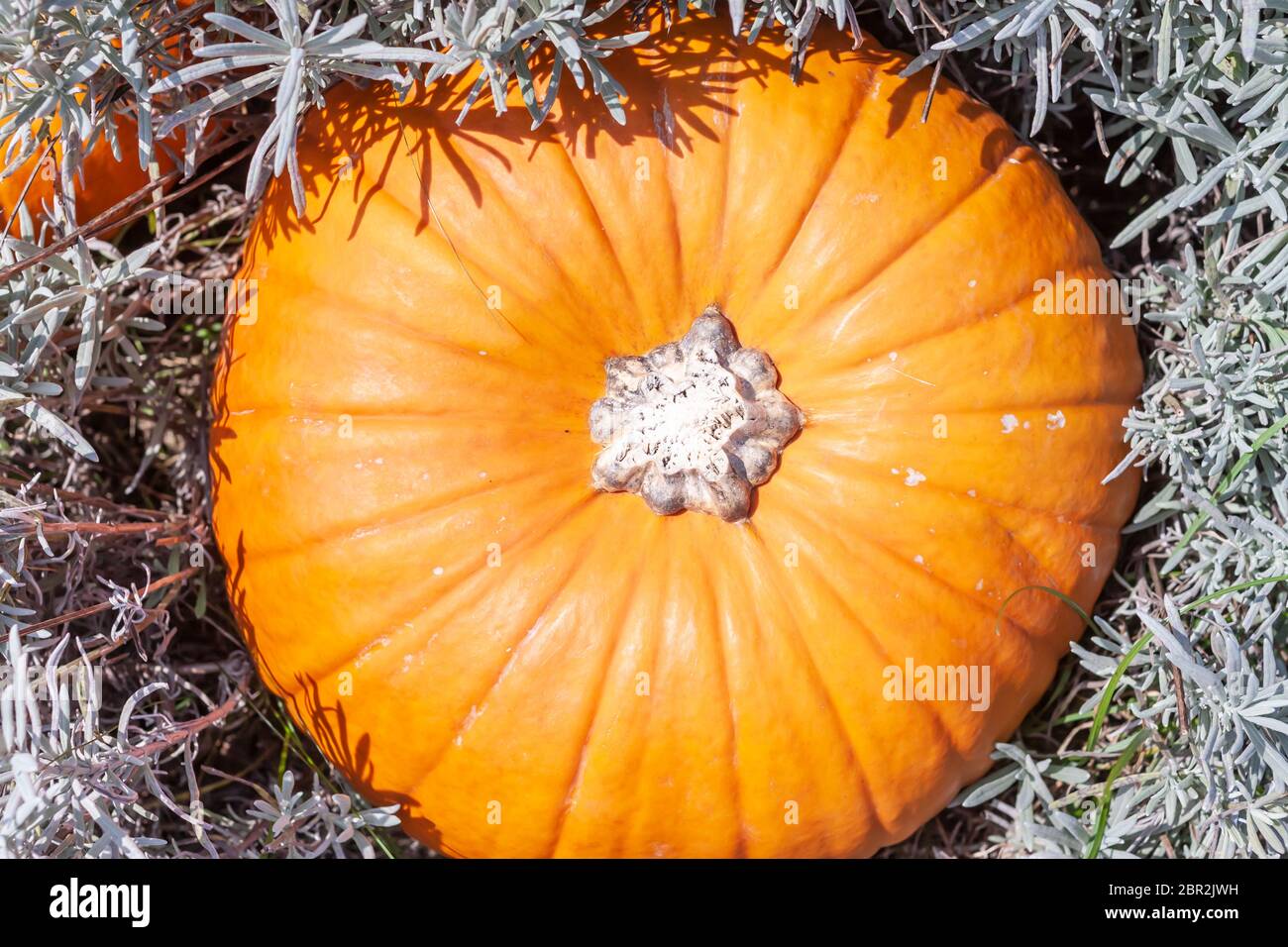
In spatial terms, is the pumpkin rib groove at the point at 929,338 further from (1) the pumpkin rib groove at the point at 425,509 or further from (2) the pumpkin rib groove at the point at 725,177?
(1) the pumpkin rib groove at the point at 425,509

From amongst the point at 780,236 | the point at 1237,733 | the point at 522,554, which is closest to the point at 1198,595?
the point at 1237,733

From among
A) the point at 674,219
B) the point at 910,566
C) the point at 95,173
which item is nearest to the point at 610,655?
the point at 910,566

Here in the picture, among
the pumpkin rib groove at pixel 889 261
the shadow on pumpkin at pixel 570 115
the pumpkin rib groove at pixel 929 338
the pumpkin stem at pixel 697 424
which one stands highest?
the shadow on pumpkin at pixel 570 115

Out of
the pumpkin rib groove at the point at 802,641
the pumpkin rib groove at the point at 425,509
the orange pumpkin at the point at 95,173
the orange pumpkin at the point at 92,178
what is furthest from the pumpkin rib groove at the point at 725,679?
the orange pumpkin at the point at 92,178

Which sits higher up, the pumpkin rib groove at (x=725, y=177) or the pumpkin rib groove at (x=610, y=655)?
the pumpkin rib groove at (x=725, y=177)

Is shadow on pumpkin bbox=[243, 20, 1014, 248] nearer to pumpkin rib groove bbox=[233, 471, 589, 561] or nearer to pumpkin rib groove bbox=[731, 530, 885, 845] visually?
pumpkin rib groove bbox=[233, 471, 589, 561]

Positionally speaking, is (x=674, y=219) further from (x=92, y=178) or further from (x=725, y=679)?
(x=92, y=178)

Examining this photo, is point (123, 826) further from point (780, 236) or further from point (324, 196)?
point (780, 236)

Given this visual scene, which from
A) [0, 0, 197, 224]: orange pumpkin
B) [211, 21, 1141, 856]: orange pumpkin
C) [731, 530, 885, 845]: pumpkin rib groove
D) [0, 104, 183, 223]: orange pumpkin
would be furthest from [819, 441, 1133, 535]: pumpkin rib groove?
[0, 104, 183, 223]: orange pumpkin
